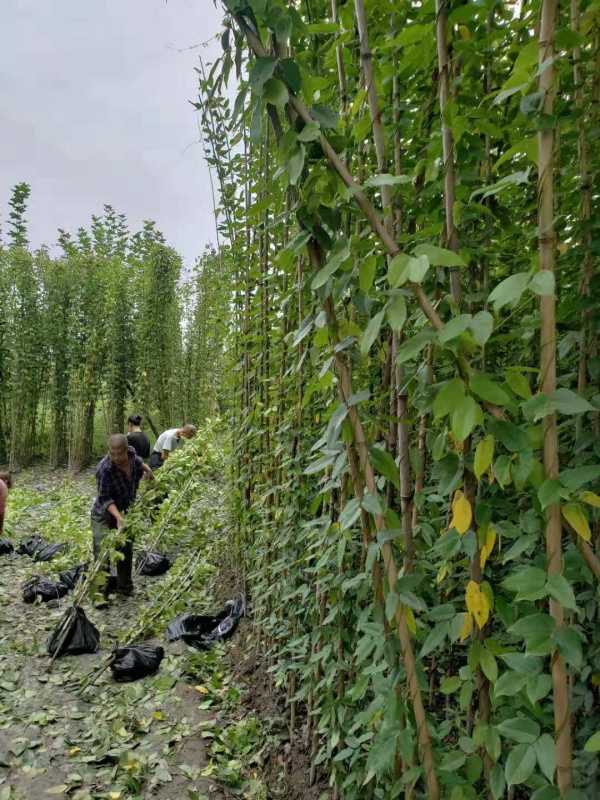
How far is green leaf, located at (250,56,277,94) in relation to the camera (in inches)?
32.6

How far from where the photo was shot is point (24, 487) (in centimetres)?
891

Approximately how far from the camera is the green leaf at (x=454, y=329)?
2.19ft

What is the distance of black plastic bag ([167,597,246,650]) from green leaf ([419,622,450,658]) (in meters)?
2.92

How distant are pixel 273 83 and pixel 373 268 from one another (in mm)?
342

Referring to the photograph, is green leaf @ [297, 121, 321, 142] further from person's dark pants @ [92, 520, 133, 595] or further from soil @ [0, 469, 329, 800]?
person's dark pants @ [92, 520, 133, 595]

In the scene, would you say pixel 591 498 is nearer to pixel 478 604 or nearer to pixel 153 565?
pixel 478 604

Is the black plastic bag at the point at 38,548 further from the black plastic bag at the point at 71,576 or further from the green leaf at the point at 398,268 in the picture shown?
the green leaf at the point at 398,268

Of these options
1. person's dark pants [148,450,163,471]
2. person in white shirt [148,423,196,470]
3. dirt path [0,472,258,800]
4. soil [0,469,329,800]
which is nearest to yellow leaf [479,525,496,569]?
soil [0,469,329,800]

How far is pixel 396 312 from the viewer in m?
0.74

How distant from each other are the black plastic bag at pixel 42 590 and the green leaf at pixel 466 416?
180 inches

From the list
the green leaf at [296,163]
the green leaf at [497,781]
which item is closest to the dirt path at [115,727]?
the green leaf at [497,781]

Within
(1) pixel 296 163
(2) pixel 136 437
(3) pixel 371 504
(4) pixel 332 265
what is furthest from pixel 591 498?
(2) pixel 136 437

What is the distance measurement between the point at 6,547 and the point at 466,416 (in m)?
6.08

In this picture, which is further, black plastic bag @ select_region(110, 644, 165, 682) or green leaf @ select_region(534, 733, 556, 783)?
black plastic bag @ select_region(110, 644, 165, 682)
